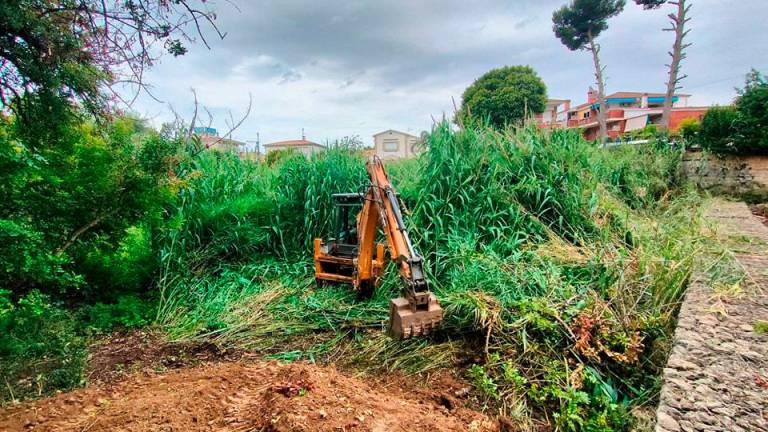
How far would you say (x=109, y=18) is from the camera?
1864 mm

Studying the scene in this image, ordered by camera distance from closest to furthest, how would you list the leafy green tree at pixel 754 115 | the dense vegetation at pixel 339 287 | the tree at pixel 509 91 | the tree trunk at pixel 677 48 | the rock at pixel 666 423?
1. the rock at pixel 666 423
2. the dense vegetation at pixel 339 287
3. the leafy green tree at pixel 754 115
4. the tree trunk at pixel 677 48
5. the tree at pixel 509 91

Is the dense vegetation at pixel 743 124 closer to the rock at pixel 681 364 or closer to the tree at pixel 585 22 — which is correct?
the rock at pixel 681 364

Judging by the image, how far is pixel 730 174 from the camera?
23.4ft

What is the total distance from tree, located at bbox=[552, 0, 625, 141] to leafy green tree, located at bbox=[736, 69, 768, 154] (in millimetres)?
10439

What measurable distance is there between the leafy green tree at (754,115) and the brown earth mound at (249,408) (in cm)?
809

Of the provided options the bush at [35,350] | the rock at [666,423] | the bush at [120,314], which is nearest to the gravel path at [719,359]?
the rock at [666,423]

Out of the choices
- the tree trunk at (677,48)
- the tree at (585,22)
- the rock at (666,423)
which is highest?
the tree at (585,22)

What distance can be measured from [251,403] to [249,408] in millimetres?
42

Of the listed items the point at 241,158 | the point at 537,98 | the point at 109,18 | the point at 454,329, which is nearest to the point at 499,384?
→ the point at 454,329

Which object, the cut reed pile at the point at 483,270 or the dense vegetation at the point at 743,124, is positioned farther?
the dense vegetation at the point at 743,124

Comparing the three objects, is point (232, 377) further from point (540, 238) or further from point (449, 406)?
point (540, 238)

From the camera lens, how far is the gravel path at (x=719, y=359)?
1.38 meters

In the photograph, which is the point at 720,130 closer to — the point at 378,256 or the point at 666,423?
the point at 378,256

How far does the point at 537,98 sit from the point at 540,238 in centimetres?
2334
